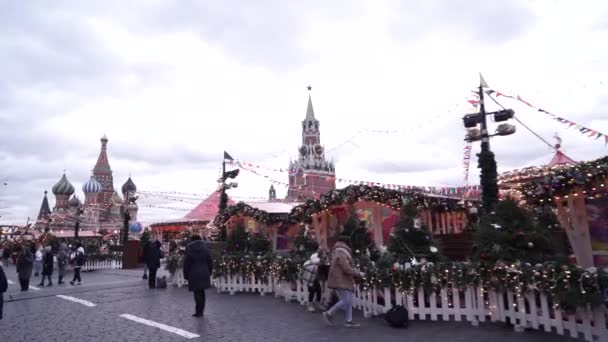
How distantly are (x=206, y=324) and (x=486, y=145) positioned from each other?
8482mm

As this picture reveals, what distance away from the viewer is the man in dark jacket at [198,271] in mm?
8336

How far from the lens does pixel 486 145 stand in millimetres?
10844

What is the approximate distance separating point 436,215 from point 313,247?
877cm

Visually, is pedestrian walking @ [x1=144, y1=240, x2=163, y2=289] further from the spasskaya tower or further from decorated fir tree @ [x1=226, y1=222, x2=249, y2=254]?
the spasskaya tower

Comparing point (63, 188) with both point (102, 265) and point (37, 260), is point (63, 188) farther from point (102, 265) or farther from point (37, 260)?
point (37, 260)

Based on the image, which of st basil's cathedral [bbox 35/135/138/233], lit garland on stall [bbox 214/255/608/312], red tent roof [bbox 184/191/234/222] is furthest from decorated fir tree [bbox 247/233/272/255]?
st basil's cathedral [bbox 35/135/138/233]

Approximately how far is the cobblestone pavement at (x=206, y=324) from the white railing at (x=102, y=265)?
1422 cm

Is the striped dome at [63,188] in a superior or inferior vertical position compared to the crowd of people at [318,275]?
superior

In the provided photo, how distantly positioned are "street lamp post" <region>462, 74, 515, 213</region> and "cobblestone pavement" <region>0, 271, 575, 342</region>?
4.38 m

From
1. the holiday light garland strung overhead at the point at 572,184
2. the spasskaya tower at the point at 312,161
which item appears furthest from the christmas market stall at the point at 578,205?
the spasskaya tower at the point at 312,161

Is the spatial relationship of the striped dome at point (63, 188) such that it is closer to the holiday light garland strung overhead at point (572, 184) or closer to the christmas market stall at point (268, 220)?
the christmas market stall at point (268, 220)

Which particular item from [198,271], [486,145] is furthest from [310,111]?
[198,271]

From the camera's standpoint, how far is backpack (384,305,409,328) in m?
7.19

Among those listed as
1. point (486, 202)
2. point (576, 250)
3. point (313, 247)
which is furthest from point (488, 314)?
point (576, 250)
